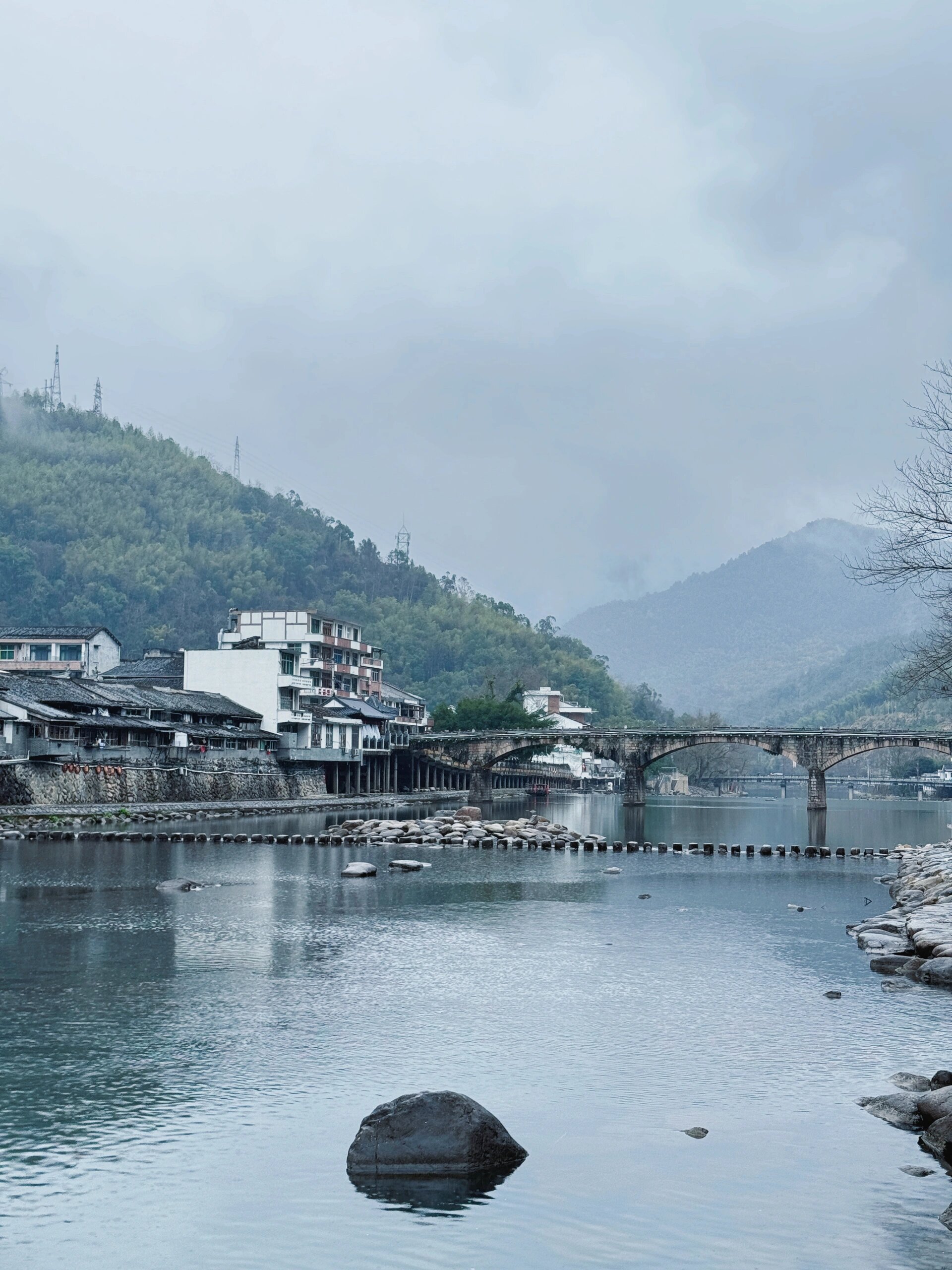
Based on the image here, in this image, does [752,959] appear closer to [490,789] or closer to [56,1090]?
[56,1090]

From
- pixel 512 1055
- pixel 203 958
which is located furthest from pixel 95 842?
pixel 512 1055

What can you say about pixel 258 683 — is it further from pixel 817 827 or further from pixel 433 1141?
pixel 433 1141

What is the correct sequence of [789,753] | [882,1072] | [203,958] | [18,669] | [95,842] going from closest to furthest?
[882,1072]
[203,958]
[95,842]
[18,669]
[789,753]

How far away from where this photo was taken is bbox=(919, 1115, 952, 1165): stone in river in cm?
1270

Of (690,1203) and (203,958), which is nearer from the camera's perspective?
(690,1203)

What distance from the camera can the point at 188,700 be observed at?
77.6 metres

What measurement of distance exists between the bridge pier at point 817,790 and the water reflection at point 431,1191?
90309 mm

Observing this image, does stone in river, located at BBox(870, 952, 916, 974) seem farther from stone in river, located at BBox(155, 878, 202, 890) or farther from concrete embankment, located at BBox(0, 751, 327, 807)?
concrete embankment, located at BBox(0, 751, 327, 807)

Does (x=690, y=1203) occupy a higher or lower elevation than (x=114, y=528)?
lower

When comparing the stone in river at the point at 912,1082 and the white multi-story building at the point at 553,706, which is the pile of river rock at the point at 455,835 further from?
the white multi-story building at the point at 553,706

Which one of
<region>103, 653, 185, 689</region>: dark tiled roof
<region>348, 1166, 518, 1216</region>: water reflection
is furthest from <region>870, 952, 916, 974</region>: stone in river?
<region>103, 653, 185, 689</region>: dark tiled roof

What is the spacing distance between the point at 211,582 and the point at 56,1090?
18011 centimetres

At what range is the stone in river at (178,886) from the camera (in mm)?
34438

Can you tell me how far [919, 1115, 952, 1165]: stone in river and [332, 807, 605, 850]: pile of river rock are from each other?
1567 inches
